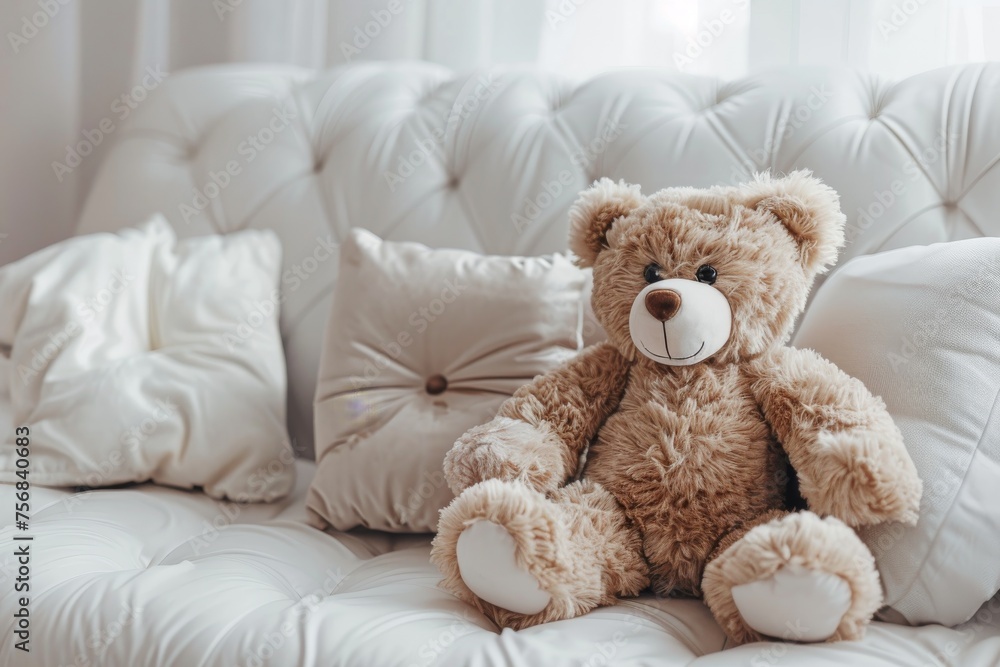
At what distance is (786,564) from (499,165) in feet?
2.64

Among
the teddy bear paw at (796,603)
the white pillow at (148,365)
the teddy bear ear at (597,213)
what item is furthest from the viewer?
the white pillow at (148,365)

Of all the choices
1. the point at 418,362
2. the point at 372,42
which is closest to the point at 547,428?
the point at 418,362

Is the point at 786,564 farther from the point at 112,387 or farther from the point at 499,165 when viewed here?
the point at 112,387

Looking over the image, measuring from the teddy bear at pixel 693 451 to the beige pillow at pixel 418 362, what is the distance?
135 mm

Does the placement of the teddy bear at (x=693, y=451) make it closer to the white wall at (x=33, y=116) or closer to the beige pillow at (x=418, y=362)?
the beige pillow at (x=418, y=362)

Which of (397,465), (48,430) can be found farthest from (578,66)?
(48,430)

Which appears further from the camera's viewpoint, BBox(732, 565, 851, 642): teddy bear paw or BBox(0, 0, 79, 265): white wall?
BBox(0, 0, 79, 265): white wall

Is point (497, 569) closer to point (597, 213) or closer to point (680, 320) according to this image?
point (680, 320)

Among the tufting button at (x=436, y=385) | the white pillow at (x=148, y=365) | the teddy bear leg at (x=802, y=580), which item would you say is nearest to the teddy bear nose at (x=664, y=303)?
the teddy bear leg at (x=802, y=580)

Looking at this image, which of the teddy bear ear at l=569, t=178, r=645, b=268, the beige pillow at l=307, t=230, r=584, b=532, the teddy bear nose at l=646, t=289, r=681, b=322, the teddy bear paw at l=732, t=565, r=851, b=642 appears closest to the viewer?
the teddy bear paw at l=732, t=565, r=851, b=642

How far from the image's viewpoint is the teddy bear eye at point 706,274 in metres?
0.80

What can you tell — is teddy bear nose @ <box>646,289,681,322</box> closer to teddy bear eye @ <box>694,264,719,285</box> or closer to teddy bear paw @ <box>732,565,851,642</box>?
teddy bear eye @ <box>694,264,719,285</box>

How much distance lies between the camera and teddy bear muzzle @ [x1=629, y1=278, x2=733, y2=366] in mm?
759

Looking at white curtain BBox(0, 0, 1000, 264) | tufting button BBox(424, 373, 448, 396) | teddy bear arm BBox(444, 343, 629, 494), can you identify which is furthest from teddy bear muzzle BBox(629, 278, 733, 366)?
white curtain BBox(0, 0, 1000, 264)
